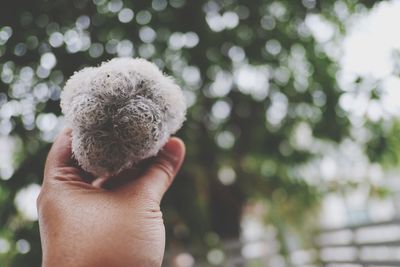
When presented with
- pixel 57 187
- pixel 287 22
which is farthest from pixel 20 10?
pixel 287 22

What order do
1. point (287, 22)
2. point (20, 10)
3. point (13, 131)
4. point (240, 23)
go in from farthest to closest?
point (287, 22) < point (240, 23) < point (13, 131) < point (20, 10)

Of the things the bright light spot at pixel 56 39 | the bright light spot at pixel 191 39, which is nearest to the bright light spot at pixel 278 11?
the bright light spot at pixel 191 39

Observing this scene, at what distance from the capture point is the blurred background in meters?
2.01

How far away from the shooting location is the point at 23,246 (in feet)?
6.55

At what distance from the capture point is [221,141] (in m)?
3.33

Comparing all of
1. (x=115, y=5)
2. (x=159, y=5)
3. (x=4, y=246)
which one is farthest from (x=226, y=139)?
(x=4, y=246)

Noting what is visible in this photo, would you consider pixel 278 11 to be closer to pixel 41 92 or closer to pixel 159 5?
pixel 159 5

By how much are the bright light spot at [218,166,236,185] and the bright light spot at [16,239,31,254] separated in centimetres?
Answer: 167

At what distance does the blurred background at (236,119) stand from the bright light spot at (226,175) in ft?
0.04

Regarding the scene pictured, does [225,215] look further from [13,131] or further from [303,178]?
[13,131]

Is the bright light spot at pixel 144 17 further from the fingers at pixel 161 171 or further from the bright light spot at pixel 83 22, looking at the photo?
the fingers at pixel 161 171

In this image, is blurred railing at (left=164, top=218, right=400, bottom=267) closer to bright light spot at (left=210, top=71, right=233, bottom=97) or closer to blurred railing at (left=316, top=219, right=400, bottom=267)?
blurred railing at (left=316, top=219, right=400, bottom=267)

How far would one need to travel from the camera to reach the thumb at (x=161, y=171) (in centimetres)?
96

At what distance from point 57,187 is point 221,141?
2458mm
